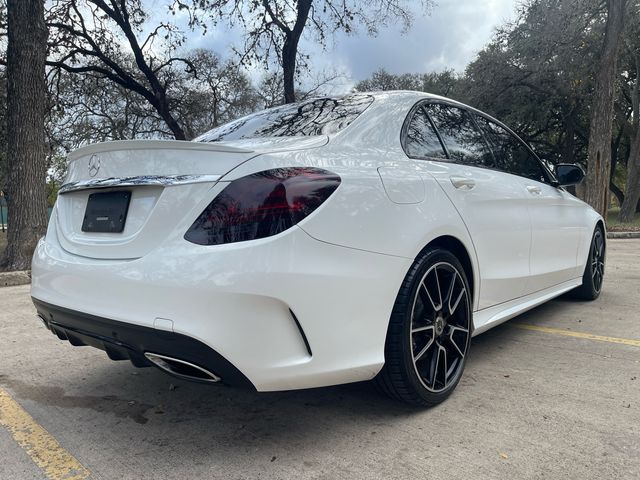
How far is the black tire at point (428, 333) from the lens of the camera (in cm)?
225

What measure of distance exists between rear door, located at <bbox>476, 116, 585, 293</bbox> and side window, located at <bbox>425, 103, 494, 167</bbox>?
0.53 ft

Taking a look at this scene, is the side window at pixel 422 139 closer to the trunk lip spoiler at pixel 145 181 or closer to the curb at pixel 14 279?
the trunk lip spoiler at pixel 145 181

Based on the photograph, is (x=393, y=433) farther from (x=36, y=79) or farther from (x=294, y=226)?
(x=36, y=79)

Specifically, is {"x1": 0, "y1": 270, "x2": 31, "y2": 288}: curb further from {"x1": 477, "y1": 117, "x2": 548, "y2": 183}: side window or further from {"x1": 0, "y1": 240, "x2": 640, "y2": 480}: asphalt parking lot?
{"x1": 477, "y1": 117, "x2": 548, "y2": 183}: side window

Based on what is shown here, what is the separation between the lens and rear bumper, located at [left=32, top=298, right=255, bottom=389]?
185cm

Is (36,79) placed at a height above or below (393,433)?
above

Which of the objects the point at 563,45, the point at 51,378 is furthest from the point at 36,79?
the point at 563,45

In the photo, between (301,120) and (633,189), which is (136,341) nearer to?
(301,120)

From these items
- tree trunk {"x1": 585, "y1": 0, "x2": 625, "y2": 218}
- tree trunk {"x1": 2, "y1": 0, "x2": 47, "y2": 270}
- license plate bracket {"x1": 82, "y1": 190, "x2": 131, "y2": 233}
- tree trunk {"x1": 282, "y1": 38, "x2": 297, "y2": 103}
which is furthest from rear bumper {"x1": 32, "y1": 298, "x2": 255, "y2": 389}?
tree trunk {"x1": 585, "y1": 0, "x2": 625, "y2": 218}

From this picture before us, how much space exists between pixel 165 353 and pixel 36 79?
27.8 feet

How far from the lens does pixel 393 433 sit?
2.25 meters

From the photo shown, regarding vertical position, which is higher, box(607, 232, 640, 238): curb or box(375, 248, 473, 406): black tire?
box(375, 248, 473, 406): black tire

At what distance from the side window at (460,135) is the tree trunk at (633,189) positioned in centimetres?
1829

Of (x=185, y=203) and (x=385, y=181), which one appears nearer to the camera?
(x=185, y=203)
